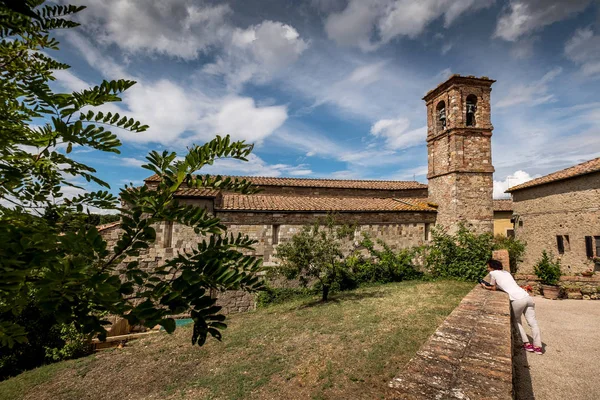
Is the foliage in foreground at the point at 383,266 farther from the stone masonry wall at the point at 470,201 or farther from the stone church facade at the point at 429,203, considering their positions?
the stone masonry wall at the point at 470,201

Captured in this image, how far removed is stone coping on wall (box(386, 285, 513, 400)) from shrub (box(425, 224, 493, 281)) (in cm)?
917

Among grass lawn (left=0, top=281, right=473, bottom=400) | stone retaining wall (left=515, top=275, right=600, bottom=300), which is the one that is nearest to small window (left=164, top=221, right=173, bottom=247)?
grass lawn (left=0, top=281, right=473, bottom=400)

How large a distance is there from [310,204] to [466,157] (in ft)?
27.9

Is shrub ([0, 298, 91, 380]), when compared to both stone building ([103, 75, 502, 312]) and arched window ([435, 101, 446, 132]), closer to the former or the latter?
stone building ([103, 75, 502, 312])

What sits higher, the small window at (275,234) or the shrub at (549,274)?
the small window at (275,234)

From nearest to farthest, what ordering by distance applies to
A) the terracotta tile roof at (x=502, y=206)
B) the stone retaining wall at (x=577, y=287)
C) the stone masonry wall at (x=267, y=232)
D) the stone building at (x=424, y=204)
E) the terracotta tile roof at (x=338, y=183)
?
the stone retaining wall at (x=577, y=287) → the stone masonry wall at (x=267, y=232) → the stone building at (x=424, y=204) → the terracotta tile roof at (x=338, y=183) → the terracotta tile roof at (x=502, y=206)

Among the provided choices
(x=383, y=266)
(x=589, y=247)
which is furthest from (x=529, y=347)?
(x=589, y=247)

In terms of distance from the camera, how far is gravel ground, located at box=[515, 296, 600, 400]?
14.2ft

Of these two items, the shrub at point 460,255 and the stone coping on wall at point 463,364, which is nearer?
the stone coping on wall at point 463,364

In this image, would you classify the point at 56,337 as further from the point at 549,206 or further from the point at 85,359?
the point at 549,206

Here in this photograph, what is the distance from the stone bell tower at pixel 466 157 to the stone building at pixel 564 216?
4758 millimetres

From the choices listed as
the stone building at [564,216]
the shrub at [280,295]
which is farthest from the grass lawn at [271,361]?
the stone building at [564,216]

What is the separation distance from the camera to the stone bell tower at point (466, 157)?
13969 millimetres

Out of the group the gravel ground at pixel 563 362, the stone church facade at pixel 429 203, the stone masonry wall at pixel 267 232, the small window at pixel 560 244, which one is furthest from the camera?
the small window at pixel 560 244
